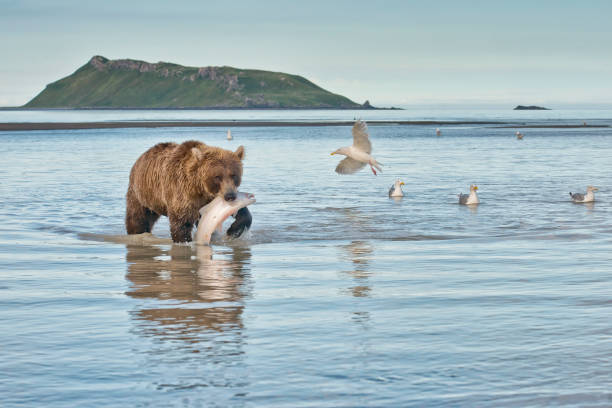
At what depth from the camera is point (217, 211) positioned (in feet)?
37.9

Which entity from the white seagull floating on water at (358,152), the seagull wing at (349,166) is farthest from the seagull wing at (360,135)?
the seagull wing at (349,166)

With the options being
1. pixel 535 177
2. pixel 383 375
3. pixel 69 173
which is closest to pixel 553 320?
pixel 383 375

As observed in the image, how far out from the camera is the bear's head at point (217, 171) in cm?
1118

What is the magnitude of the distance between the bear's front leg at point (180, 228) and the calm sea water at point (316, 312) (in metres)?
0.23

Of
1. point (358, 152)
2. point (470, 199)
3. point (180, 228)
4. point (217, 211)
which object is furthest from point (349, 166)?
point (217, 211)

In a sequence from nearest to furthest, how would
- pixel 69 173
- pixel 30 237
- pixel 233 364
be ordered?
pixel 233 364 < pixel 30 237 < pixel 69 173

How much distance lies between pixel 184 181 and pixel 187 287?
2567mm

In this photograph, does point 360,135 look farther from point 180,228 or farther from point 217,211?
point 217,211

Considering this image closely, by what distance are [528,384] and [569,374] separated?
409 mm

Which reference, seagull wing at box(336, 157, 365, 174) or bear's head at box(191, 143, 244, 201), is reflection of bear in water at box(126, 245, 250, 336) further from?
seagull wing at box(336, 157, 365, 174)

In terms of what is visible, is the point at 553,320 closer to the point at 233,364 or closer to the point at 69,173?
the point at 233,364

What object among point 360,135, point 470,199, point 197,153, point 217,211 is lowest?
point 470,199

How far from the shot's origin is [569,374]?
5777 mm

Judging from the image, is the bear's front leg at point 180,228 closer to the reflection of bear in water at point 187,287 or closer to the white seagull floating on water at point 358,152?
the reflection of bear in water at point 187,287
